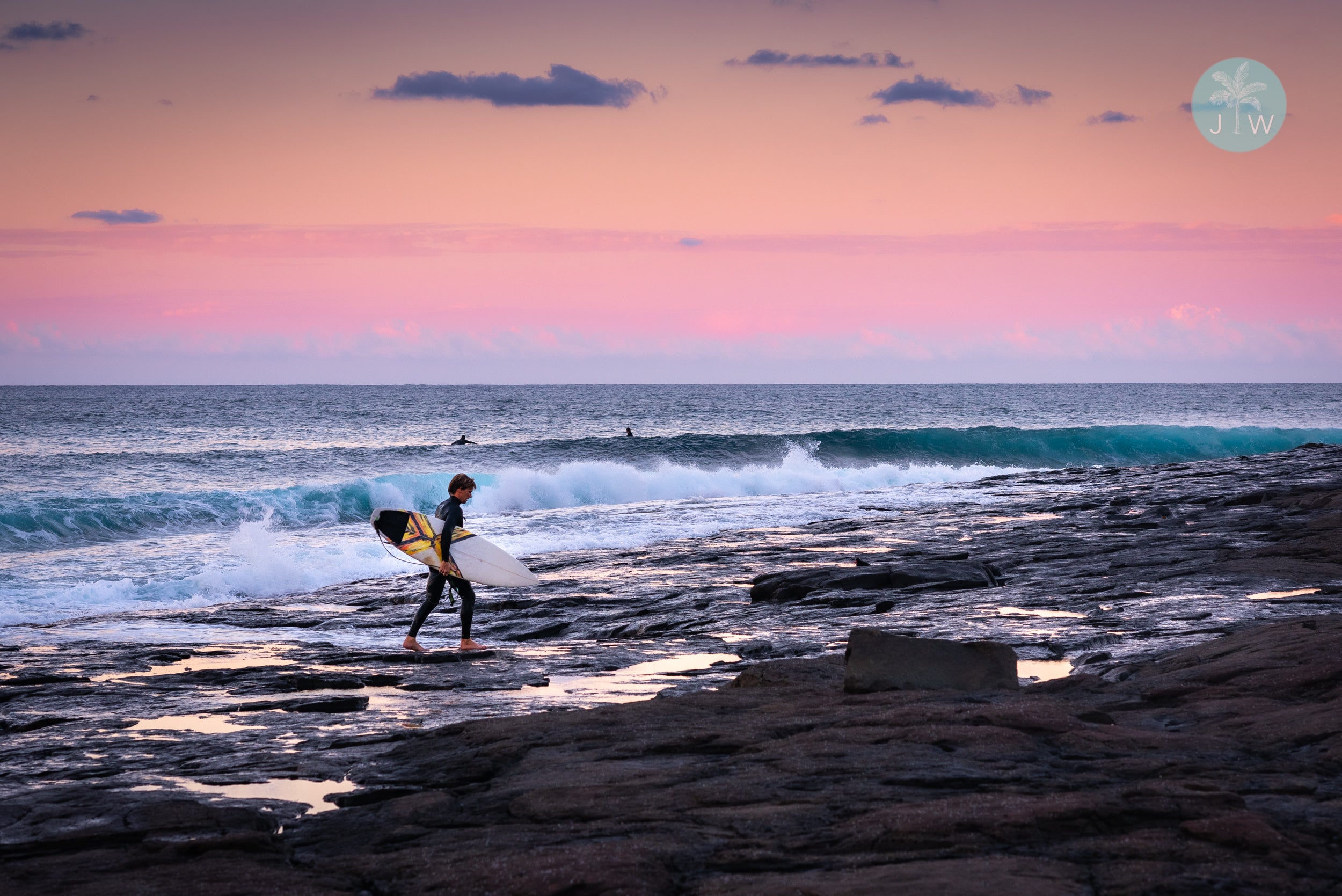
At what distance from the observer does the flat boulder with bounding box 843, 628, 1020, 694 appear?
731 cm

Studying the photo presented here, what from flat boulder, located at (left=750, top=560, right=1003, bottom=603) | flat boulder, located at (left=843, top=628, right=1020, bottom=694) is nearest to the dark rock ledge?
flat boulder, located at (left=843, top=628, right=1020, bottom=694)

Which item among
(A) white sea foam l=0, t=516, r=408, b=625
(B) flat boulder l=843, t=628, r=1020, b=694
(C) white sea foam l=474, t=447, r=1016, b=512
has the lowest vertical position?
(A) white sea foam l=0, t=516, r=408, b=625

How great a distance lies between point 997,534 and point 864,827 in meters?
15.6

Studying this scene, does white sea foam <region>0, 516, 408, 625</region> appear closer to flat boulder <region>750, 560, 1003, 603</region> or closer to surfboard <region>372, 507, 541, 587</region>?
surfboard <region>372, 507, 541, 587</region>

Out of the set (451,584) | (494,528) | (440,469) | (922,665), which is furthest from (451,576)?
(440,469)

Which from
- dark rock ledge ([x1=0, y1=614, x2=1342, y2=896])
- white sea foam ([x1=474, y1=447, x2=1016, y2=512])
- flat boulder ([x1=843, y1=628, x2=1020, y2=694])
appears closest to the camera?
dark rock ledge ([x1=0, y1=614, x2=1342, y2=896])

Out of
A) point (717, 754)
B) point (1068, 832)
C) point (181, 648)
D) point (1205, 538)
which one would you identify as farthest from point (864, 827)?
point (1205, 538)

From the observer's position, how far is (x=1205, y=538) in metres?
16.1

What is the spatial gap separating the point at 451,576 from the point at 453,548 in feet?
3.84

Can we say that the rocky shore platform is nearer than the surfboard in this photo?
Yes

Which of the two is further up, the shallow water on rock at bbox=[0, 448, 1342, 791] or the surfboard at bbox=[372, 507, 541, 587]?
the surfboard at bbox=[372, 507, 541, 587]

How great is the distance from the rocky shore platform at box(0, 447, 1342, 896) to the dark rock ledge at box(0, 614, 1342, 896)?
0.02 m

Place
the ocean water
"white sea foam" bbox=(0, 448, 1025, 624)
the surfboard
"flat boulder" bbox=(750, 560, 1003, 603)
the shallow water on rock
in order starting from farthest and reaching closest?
the ocean water < "white sea foam" bbox=(0, 448, 1025, 624) < "flat boulder" bbox=(750, 560, 1003, 603) < the surfboard < the shallow water on rock

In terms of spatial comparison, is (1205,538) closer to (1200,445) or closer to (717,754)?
(717,754)
